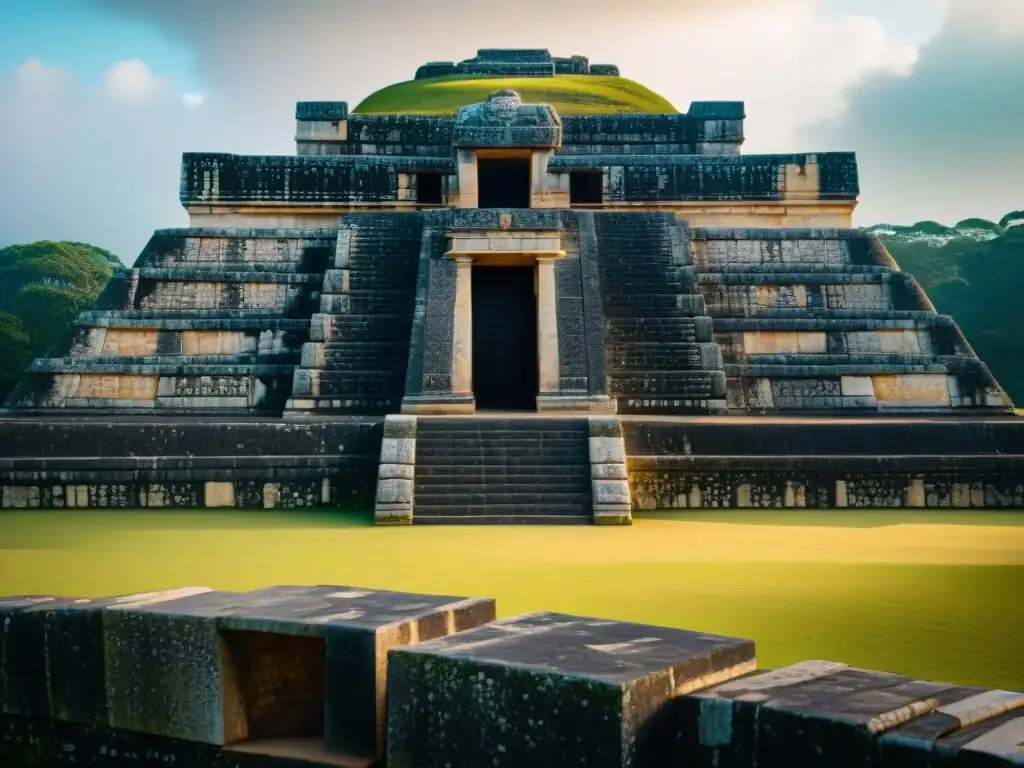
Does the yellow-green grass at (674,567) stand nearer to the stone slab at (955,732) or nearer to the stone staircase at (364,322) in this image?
the stone slab at (955,732)

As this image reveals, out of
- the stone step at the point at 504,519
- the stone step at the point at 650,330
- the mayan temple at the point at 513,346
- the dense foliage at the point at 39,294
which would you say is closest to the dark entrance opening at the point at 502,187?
the mayan temple at the point at 513,346

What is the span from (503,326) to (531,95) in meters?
9.14

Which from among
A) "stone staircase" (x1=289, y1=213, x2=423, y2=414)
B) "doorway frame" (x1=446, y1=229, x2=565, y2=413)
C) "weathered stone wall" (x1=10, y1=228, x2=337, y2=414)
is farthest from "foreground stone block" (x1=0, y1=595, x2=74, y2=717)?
"weathered stone wall" (x1=10, y1=228, x2=337, y2=414)

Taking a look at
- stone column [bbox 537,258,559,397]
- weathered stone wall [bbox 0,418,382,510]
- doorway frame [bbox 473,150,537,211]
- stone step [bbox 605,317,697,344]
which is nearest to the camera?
weathered stone wall [bbox 0,418,382,510]

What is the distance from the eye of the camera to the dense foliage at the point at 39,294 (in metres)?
22.6

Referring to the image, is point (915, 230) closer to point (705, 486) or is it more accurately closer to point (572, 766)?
point (705, 486)

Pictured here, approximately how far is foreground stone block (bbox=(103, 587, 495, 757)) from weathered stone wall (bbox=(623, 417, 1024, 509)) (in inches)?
254

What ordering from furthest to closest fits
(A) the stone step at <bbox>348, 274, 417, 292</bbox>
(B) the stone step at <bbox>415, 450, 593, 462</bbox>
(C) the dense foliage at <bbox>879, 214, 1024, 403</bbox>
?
(C) the dense foliage at <bbox>879, 214, 1024, 403</bbox>, (A) the stone step at <bbox>348, 274, 417, 292</bbox>, (B) the stone step at <bbox>415, 450, 593, 462</bbox>

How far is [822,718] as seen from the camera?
9.60ft

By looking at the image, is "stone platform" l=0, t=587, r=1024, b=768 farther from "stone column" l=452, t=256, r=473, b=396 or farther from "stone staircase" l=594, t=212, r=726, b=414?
"stone staircase" l=594, t=212, r=726, b=414

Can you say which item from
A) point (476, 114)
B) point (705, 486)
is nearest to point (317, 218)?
point (476, 114)

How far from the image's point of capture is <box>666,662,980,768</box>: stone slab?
2.88 meters

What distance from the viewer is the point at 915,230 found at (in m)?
43.6

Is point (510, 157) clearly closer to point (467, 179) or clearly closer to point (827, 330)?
point (467, 179)
